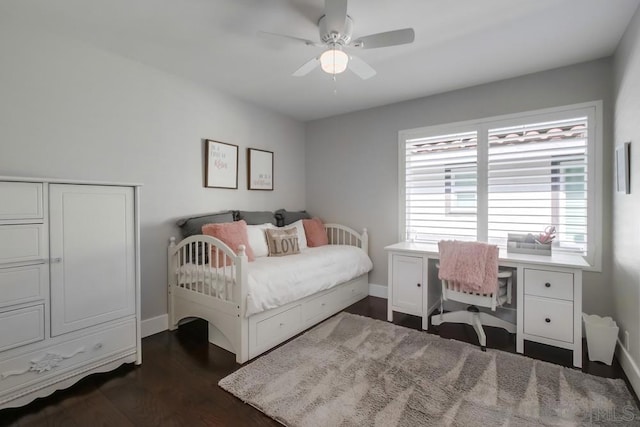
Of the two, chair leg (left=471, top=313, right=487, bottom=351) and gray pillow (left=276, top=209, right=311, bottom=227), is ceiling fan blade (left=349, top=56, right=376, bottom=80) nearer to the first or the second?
gray pillow (left=276, top=209, right=311, bottom=227)

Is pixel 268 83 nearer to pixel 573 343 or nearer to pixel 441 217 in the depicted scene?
pixel 441 217

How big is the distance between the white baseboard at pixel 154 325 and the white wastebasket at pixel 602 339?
3.55m

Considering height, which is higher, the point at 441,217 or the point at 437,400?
the point at 441,217

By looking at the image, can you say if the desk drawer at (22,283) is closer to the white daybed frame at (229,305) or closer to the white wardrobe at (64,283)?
the white wardrobe at (64,283)

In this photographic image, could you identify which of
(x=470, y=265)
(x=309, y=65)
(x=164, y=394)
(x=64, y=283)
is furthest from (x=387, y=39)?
(x=164, y=394)

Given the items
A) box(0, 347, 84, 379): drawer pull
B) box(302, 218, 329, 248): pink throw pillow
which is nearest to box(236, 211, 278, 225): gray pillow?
box(302, 218, 329, 248): pink throw pillow

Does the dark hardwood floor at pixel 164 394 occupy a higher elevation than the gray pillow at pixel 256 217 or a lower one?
lower

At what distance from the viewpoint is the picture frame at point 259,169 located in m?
3.65

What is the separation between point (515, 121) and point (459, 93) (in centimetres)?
65

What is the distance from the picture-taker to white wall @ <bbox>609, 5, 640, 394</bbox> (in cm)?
188

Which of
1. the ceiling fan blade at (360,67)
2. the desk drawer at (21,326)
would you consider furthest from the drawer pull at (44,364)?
the ceiling fan blade at (360,67)

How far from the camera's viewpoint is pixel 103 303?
200 cm

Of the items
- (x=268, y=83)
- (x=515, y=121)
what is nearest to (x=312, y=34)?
(x=268, y=83)

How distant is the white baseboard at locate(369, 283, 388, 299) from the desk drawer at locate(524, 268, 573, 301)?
5.45 ft
